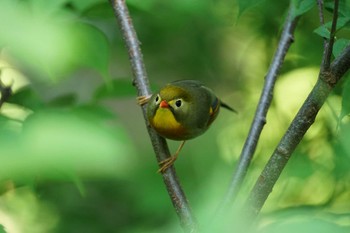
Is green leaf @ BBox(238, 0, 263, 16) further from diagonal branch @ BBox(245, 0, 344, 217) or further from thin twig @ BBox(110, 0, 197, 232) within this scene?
thin twig @ BBox(110, 0, 197, 232)

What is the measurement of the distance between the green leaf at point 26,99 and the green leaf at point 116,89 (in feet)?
0.55

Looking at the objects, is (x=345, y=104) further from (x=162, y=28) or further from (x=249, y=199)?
(x=162, y=28)

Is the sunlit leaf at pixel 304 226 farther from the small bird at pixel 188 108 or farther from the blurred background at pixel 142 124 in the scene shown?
the small bird at pixel 188 108

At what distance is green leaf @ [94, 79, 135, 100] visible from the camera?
56.9 inches

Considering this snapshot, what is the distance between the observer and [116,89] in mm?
1478

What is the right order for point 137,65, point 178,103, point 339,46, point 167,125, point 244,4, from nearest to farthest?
point 339,46
point 244,4
point 137,65
point 167,125
point 178,103

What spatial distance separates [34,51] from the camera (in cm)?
56

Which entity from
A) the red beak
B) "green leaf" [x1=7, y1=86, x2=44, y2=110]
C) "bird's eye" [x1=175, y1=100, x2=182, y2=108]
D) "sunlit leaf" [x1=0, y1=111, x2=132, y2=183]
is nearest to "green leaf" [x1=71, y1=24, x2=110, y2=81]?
"green leaf" [x1=7, y1=86, x2=44, y2=110]

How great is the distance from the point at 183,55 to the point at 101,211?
2.52ft

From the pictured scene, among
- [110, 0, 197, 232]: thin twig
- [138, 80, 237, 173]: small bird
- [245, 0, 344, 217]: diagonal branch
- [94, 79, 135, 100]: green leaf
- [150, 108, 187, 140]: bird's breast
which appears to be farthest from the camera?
[138, 80, 237, 173]: small bird

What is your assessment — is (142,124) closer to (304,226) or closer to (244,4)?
(244,4)

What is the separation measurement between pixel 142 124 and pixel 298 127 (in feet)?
7.21

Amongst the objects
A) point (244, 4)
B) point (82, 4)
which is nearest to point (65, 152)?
point (244, 4)

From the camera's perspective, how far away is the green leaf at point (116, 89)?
4.75 feet
